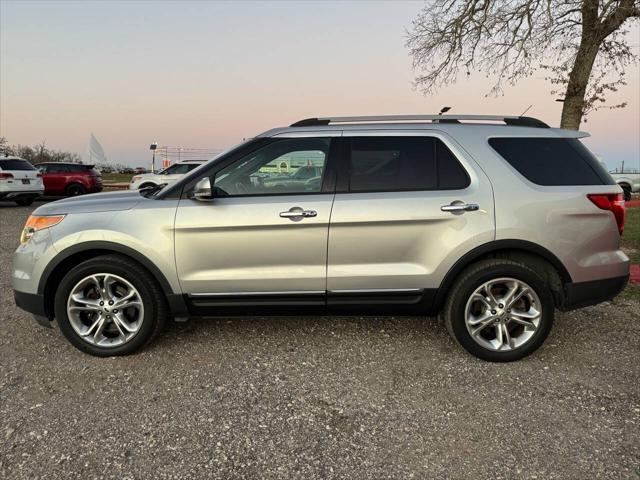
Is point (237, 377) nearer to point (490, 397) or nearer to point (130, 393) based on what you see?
point (130, 393)

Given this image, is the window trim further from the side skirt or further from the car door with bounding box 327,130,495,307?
the side skirt

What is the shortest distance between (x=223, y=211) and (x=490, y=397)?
7.33ft

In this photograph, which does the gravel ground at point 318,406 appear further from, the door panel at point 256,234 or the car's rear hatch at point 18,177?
the car's rear hatch at point 18,177

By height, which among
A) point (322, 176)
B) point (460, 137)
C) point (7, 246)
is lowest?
point (7, 246)

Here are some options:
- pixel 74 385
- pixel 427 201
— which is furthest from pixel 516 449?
pixel 74 385

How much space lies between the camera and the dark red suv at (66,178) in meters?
16.6

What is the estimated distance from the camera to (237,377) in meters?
3.09

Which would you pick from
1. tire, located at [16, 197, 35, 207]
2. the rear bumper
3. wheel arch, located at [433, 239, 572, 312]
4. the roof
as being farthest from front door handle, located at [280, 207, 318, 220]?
tire, located at [16, 197, 35, 207]

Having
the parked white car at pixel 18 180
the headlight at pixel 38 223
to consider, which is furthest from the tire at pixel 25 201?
the headlight at pixel 38 223

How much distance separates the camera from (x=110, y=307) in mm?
3293

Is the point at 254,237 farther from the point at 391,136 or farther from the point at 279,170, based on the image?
the point at 391,136

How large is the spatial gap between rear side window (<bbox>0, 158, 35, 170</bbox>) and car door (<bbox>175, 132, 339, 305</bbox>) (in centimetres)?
1388

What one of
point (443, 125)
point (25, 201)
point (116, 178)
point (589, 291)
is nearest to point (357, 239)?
point (443, 125)

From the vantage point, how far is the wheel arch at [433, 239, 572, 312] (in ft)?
10.5
